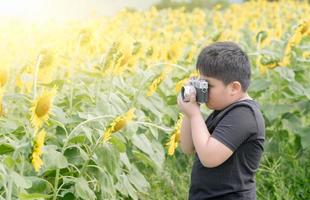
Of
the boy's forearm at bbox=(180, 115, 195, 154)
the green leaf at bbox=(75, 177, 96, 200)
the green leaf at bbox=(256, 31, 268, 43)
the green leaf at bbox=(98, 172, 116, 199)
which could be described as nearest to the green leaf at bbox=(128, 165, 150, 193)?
the green leaf at bbox=(98, 172, 116, 199)

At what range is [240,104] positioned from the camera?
228cm

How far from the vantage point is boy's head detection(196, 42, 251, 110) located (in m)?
2.24

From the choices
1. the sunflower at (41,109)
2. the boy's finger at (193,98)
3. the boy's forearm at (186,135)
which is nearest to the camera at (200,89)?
the boy's finger at (193,98)

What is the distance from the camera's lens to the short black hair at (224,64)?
7.35 feet

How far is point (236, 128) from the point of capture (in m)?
2.25

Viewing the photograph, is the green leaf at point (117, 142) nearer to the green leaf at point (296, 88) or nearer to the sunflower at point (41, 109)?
the sunflower at point (41, 109)

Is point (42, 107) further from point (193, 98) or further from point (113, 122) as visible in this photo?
point (193, 98)

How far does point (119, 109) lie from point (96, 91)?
0.19 metres

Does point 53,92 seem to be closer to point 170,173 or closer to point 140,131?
point 140,131

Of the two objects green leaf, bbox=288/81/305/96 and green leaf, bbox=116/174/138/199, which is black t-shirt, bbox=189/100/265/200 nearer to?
green leaf, bbox=116/174/138/199

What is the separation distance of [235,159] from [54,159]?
1.90 feet

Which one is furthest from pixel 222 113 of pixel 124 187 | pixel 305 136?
pixel 305 136

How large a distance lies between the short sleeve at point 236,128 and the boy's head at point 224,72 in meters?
0.05

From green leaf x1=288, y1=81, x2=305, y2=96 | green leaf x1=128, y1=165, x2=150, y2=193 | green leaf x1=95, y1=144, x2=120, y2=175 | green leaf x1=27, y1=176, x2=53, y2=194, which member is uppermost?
green leaf x1=95, y1=144, x2=120, y2=175
